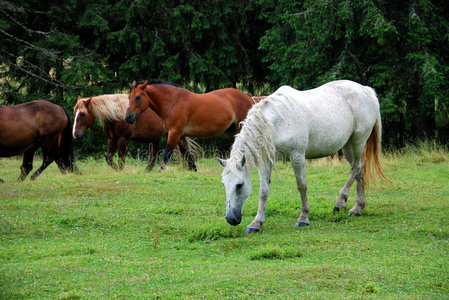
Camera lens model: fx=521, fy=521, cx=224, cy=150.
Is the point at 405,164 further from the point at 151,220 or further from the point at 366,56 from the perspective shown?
the point at 151,220

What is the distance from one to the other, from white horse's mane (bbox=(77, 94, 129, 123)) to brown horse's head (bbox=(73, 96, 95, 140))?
99 mm

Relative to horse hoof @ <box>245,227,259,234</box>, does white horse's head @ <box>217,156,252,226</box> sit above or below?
above

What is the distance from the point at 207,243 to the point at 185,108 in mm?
5621

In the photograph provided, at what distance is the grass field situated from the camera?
4.75 meters

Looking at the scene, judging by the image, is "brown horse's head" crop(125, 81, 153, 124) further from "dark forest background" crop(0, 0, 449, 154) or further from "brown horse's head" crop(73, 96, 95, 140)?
"dark forest background" crop(0, 0, 449, 154)

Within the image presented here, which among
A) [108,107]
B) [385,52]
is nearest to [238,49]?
[385,52]

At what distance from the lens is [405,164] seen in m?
12.7

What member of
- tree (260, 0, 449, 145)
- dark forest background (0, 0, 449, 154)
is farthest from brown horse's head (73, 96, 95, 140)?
tree (260, 0, 449, 145)

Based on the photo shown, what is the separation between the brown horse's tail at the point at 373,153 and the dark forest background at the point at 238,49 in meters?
6.95

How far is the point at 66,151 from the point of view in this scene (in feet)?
39.8

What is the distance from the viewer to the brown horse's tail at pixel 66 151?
11.9 metres

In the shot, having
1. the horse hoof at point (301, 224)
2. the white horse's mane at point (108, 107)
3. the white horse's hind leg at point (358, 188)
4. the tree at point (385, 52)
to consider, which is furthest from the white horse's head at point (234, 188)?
the tree at point (385, 52)

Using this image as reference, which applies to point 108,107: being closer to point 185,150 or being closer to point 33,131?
point 33,131

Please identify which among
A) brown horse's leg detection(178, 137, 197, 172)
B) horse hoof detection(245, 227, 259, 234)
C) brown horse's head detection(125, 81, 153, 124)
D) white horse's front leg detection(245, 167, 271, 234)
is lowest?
brown horse's leg detection(178, 137, 197, 172)
